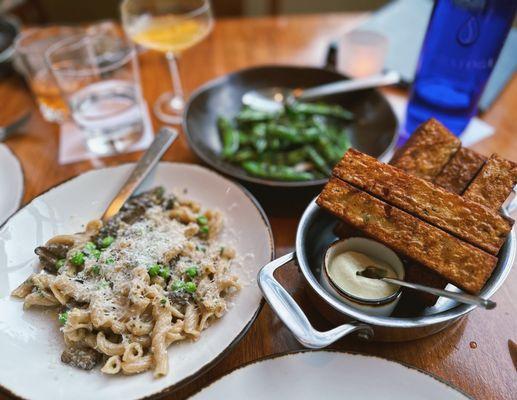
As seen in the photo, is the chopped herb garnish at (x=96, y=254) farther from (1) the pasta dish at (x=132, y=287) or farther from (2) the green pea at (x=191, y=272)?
(2) the green pea at (x=191, y=272)

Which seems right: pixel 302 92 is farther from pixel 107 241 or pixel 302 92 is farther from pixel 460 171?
pixel 107 241

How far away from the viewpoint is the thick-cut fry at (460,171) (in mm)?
1249

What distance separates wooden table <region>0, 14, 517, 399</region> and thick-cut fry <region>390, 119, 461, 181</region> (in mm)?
401

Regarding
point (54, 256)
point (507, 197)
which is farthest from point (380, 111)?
point (54, 256)

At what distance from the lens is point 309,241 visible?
1.31 meters

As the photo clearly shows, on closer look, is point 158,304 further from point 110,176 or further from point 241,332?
point 110,176

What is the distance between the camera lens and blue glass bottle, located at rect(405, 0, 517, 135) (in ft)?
4.89

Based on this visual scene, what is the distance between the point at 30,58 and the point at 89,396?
1633 millimetres

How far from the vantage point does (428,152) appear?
1308 millimetres

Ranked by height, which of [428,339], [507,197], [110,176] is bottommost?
[428,339]

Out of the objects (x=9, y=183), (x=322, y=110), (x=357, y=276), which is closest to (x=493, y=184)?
(x=357, y=276)

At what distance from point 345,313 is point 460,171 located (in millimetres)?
592

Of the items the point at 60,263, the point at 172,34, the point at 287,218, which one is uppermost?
the point at 172,34

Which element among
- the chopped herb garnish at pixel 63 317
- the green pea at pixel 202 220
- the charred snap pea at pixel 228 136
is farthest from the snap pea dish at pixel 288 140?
the chopped herb garnish at pixel 63 317
